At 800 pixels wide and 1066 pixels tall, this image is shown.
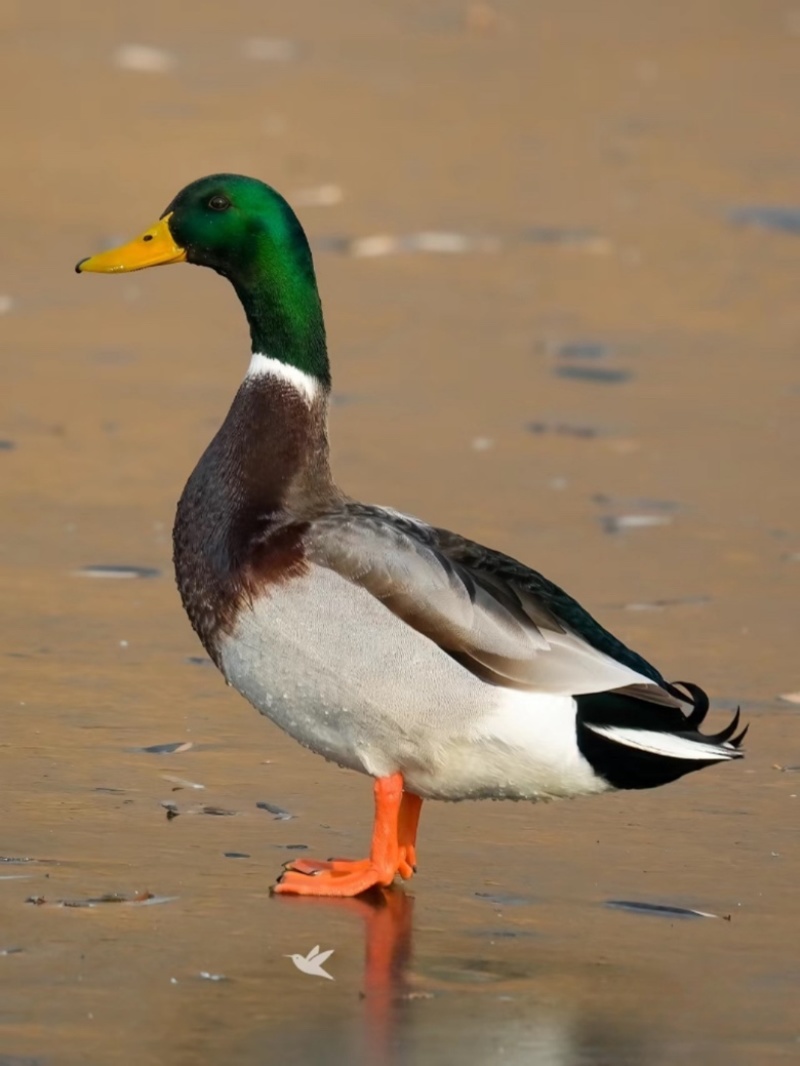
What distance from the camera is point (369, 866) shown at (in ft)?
16.0

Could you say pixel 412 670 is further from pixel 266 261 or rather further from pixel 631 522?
pixel 631 522

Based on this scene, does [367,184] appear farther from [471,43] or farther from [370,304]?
[471,43]

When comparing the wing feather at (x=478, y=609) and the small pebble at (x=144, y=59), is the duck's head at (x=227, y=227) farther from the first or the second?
the small pebble at (x=144, y=59)

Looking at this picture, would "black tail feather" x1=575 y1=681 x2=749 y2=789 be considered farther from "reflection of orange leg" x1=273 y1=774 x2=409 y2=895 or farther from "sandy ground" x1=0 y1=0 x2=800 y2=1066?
"reflection of orange leg" x1=273 y1=774 x2=409 y2=895

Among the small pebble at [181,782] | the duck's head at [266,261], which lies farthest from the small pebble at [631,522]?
the small pebble at [181,782]

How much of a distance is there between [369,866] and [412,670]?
39 cm

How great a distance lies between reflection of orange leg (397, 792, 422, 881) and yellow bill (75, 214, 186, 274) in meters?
1.37

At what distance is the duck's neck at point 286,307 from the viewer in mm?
5449

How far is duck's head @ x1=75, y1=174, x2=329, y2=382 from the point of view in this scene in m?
5.46

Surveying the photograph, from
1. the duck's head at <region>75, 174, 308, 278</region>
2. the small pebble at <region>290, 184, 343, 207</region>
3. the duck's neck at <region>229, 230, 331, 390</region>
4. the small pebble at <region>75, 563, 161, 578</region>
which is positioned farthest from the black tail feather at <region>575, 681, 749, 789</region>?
the small pebble at <region>290, 184, 343, 207</region>

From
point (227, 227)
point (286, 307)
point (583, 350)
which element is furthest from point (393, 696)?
point (583, 350)

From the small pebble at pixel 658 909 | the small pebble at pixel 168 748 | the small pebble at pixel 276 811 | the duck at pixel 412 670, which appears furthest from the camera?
the small pebble at pixel 168 748

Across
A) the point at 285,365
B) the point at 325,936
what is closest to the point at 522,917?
the point at 325,936

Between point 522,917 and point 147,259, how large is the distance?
1.87 metres
